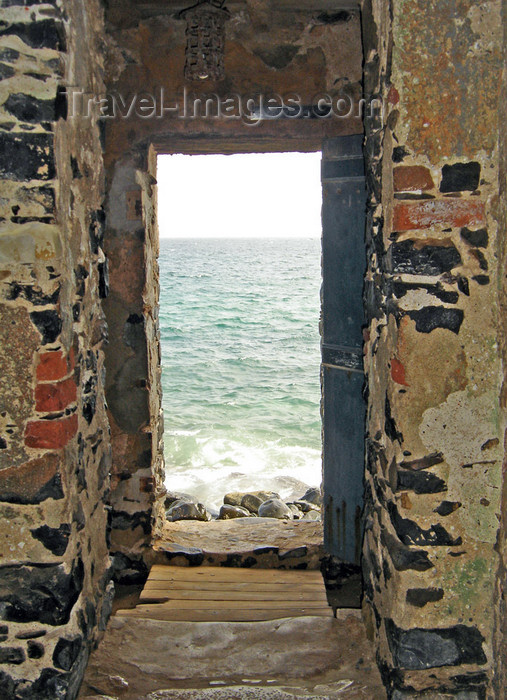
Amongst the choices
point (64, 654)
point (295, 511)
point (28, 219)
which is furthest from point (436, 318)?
point (295, 511)

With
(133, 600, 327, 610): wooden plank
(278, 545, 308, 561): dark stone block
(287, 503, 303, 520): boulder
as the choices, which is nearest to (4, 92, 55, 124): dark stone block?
(133, 600, 327, 610): wooden plank

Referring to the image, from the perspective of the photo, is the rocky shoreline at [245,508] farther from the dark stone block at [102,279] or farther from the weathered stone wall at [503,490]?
the weathered stone wall at [503,490]

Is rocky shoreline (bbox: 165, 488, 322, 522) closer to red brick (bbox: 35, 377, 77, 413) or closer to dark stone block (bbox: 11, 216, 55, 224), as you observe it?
red brick (bbox: 35, 377, 77, 413)

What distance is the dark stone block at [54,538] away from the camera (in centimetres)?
243

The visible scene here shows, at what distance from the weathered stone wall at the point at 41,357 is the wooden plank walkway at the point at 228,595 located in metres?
0.84

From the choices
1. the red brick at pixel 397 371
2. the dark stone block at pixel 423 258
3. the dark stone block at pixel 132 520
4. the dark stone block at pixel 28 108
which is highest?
the dark stone block at pixel 28 108

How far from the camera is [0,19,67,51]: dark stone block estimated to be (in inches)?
89.2

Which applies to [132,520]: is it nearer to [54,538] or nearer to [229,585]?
[229,585]

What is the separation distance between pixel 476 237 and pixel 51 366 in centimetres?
171

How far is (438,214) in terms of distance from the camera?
7.61 ft

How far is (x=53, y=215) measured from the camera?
233cm

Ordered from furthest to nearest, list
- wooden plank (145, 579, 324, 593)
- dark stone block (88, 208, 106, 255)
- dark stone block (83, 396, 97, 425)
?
1. wooden plank (145, 579, 324, 593)
2. dark stone block (88, 208, 106, 255)
3. dark stone block (83, 396, 97, 425)

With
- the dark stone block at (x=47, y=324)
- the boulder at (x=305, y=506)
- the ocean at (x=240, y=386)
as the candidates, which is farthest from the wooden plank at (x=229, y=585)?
the ocean at (x=240, y=386)

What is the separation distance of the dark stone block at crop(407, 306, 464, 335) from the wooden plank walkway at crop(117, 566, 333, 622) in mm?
1772
